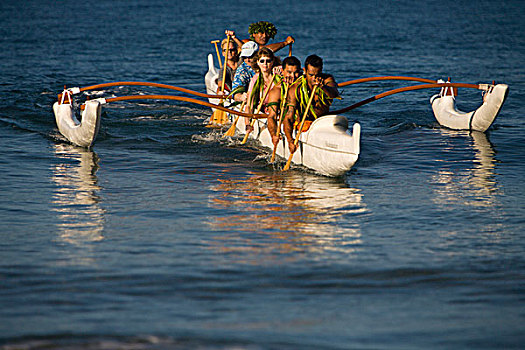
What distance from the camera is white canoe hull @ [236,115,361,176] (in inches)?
370

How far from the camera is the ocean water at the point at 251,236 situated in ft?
18.0

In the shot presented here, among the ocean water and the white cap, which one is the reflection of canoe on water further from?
the white cap

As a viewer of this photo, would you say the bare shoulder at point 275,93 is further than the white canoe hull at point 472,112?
No

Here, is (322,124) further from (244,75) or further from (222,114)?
(222,114)

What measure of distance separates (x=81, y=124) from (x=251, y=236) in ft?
18.0

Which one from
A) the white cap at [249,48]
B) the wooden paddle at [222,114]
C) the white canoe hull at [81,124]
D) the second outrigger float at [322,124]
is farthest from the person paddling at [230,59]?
the white canoe hull at [81,124]

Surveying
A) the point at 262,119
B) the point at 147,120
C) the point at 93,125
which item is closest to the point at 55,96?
the point at 147,120

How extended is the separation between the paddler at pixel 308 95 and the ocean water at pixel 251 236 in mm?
844

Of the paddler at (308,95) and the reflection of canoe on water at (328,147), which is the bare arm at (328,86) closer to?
the paddler at (308,95)

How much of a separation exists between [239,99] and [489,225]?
5.78 m

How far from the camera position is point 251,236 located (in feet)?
24.9

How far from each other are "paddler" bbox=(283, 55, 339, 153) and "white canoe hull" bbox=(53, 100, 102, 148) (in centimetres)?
328

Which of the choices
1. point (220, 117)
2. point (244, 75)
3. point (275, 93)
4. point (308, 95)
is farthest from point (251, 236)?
point (220, 117)

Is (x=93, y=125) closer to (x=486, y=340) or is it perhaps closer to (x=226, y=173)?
(x=226, y=173)
